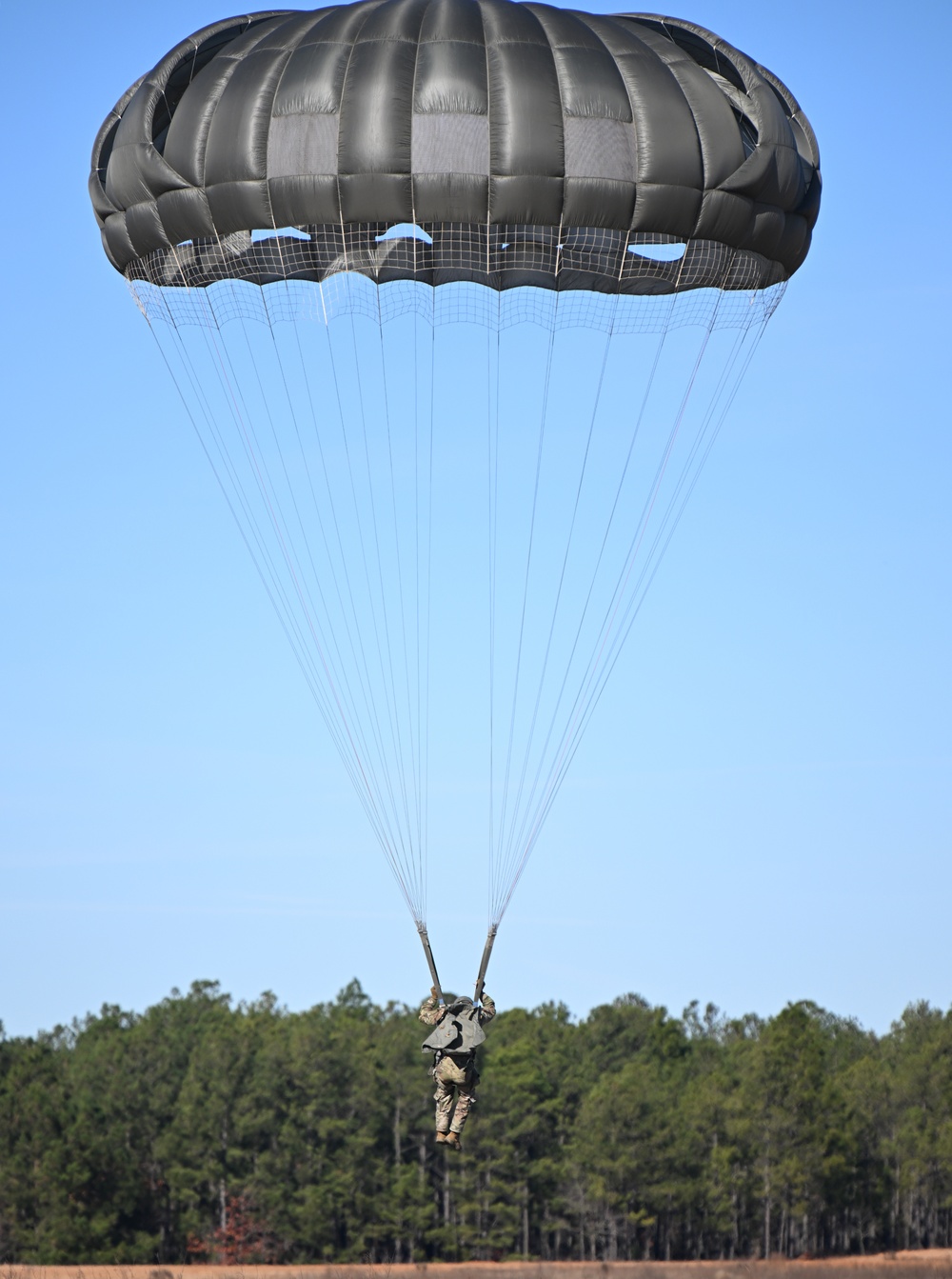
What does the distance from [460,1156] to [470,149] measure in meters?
57.7

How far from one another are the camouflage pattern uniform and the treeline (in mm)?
44669

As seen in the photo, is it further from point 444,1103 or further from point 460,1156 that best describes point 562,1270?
point 444,1103

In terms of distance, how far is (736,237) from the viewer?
2339cm

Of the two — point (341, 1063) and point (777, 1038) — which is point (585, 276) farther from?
point (341, 1063)

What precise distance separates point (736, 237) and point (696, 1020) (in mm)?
110149

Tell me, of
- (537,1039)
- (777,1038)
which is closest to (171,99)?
(777,1038)

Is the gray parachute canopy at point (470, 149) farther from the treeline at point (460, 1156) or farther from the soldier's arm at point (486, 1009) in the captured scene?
the treeline at point (460, 1156)

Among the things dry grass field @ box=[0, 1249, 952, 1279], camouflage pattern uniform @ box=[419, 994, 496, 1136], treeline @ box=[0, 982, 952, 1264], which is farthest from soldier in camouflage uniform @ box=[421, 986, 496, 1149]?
treeline @ box=[0, 982, 952, 1264]

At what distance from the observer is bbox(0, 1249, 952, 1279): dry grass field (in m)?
62.2

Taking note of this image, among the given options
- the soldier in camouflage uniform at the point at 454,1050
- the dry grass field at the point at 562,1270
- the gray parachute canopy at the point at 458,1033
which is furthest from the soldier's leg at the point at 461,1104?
the dry grass field at the point at 562,1270

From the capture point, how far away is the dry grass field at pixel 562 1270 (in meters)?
62.2

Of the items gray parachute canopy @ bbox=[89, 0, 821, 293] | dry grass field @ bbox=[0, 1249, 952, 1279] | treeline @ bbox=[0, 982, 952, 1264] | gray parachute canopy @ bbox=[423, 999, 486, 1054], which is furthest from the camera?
treeline @ bbox=[0, 982, 952, 1264]

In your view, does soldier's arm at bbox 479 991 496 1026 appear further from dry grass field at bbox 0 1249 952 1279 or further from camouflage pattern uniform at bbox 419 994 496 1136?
dry grass field at bbox 0 1249 952 1279

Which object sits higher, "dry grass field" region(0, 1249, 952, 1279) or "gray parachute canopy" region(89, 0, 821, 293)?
"gray parachute canopy" region(89, 0, 821, 293)
